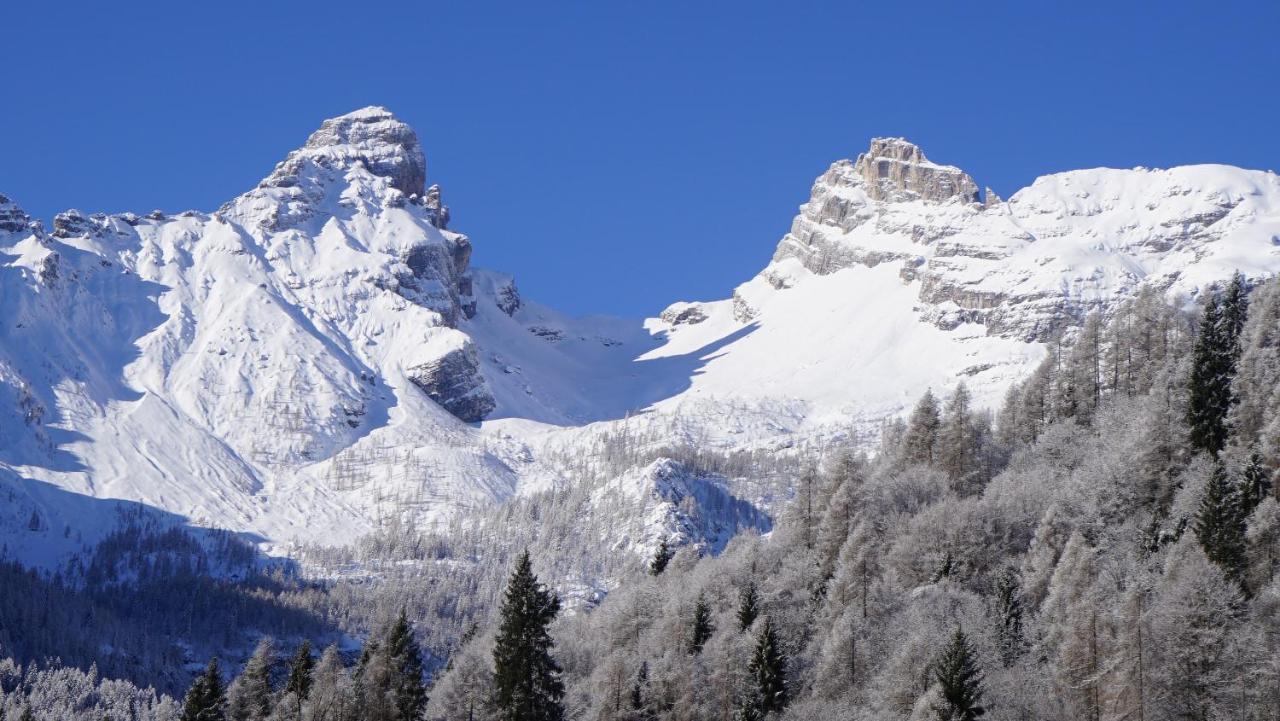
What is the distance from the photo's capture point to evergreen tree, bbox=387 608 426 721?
11444cm

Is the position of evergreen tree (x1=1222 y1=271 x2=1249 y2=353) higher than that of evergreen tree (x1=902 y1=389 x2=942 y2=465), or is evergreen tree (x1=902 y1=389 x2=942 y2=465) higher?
evergreen tree (x1=1222 y1=271 x2=1249 y2=353)

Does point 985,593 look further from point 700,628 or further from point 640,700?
point 640,700

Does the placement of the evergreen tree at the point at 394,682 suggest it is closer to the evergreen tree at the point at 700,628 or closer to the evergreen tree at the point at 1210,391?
the evergreen tree at the point at 700,628

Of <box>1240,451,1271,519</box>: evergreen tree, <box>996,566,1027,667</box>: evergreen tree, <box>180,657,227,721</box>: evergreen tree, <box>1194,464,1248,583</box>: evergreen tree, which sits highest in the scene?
<box>1240,451,1271,519</box>: evergreen tree

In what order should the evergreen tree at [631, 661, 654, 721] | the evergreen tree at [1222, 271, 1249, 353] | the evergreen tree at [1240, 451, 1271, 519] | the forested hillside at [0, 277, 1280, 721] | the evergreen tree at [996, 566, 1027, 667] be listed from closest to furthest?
1. the forested hillside at [0, 277, 1280, 721]
2. the evergreen tree at [1240, 451, 1271, 519]
3. the evergreen tree at [996, 566, 1027, 667]
4. the evergreen tree at [631, 661, 654, 721]
5. the evergreen tree at [1222, 271, 1249, 353]

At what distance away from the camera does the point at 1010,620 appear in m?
104

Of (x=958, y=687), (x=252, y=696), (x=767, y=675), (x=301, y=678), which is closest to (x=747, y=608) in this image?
(x=767, y=675)

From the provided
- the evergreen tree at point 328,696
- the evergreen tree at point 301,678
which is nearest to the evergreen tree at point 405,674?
the evergreen tree at point 328,696

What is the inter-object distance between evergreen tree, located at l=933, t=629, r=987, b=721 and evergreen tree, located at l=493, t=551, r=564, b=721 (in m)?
29.4

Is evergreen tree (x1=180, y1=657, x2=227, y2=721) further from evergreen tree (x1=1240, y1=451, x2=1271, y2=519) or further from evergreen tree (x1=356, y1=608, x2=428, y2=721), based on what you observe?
evergreen tree (x1=1240, y1=451, x2=1271, y2=519)

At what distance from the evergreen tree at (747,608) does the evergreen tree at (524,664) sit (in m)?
17.9

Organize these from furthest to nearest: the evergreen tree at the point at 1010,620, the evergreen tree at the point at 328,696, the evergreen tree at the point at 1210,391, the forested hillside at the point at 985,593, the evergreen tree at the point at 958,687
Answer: the evergreen tree at the point at 1210,391
the evergreen tree at the point at 328,696
the evergreen tree at the point at 1010,620
the forested hillside at the point at 985,593
the evergreen tree at the point at 958,687

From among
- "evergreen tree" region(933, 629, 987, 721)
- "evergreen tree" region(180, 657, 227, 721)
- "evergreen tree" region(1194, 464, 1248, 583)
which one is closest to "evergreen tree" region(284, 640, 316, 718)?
"evergreen tree" region(180, 657, 227, 721)

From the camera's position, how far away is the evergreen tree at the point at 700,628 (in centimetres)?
12100
